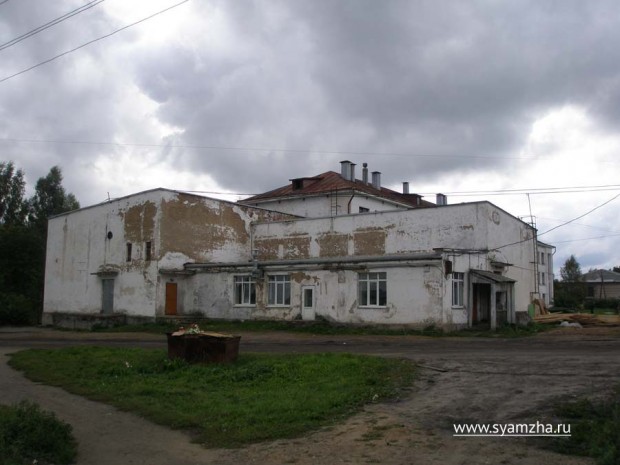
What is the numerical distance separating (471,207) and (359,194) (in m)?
13.6

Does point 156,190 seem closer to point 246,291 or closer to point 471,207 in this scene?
point 246,291

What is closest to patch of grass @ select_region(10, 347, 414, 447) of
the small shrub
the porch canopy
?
the porch canopy

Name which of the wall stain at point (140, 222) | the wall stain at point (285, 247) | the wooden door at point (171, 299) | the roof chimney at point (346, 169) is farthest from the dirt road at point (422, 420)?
the roof chimney at point (346, 169)

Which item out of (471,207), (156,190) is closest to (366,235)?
(471,207)

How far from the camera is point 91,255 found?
39531 mm

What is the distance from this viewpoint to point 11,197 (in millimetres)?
58438

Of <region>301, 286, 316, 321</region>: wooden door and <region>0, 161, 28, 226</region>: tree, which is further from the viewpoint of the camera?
<region>0, 161, 28, 226</region>: tree

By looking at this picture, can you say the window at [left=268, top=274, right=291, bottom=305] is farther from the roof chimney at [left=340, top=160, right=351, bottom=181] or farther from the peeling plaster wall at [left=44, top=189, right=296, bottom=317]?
the roof chimney at [left=340, top=160, right=351, bottom=181]

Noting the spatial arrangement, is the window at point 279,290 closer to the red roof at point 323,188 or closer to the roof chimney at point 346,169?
the red roof at point 323,188

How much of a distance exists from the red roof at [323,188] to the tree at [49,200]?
23587 mm

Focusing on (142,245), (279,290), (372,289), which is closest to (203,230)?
(142,245)

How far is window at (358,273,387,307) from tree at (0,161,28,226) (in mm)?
41951

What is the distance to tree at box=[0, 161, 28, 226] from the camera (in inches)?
2282

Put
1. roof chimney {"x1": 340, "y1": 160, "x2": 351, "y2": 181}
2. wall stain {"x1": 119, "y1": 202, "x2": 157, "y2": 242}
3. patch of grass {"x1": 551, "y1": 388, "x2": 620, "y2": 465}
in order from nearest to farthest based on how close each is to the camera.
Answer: patch of grass {"x1": 551, "y1": 388, "x2": 620, "y2": 465} → wall stain {"x1": 119, "y1": 202, "x2": 157, "y2": 242} → roof chimney {"x1": 340, "y1": 160, "x2": 351, "y2": 181}
